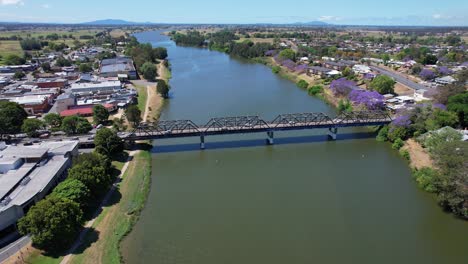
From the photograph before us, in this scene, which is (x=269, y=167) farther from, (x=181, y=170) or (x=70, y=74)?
(x=70, y=74)

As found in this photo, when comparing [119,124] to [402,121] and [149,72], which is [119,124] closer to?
[149,72]

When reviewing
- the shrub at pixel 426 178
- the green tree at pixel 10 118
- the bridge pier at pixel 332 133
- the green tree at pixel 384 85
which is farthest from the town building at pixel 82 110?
the green tree at pixel 384 85

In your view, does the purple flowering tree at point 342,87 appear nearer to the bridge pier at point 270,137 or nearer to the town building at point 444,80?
the town building at point 444,80

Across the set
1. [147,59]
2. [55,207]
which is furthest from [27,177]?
[147,59]

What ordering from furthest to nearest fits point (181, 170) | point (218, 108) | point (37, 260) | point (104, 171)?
point (218, 108) < point (181, 170) < point (104, 171) < point (37, 260)

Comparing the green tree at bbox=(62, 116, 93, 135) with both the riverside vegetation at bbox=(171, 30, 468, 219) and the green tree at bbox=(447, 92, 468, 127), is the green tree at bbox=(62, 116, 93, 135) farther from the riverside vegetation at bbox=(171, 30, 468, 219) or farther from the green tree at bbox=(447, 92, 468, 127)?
the green tree at bbox=(447, 92, 468, 127)

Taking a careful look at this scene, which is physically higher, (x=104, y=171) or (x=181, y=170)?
(x=104, y=171)
